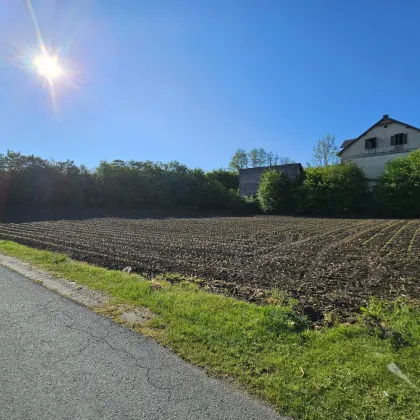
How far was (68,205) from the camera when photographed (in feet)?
103

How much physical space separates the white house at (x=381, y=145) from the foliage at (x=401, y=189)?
4326 mm

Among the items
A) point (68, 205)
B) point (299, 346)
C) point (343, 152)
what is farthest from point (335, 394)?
point (343, 152)

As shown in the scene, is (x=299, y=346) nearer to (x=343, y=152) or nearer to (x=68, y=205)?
(x=68, y=205)

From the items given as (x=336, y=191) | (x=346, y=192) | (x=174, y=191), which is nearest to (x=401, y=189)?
(x=346, y=192)

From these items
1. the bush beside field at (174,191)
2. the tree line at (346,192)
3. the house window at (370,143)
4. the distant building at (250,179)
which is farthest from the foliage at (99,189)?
the house window at (370,143)

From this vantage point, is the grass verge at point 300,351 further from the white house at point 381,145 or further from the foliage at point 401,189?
the white house at point 381,145

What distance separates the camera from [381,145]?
32531 mm

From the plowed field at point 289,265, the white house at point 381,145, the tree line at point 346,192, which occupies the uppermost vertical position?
the white house at point 381,145

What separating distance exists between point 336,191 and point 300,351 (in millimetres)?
27702

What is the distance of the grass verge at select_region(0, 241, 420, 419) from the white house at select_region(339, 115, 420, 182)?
102 feet

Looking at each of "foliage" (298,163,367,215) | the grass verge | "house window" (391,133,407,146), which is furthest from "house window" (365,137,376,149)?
the grass verge

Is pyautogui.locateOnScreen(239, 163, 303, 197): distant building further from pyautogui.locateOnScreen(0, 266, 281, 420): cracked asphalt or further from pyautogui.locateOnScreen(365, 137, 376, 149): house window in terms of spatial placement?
pyautogui.locateOnScreen(0, 266, 281, 420): cracked asphalt

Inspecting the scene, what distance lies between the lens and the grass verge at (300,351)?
2045 millimetres

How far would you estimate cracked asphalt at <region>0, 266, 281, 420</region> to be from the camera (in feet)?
6.55
